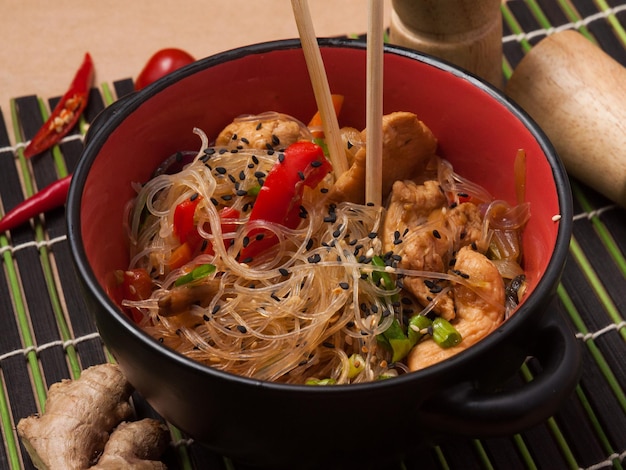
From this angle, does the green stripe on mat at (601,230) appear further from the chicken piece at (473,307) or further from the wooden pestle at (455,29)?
the chicken piece at (473,307)

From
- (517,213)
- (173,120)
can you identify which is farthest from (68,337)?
(517,213)

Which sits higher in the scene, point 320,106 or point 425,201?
point 320,106

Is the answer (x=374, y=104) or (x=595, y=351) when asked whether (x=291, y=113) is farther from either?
(x=595, y=351)

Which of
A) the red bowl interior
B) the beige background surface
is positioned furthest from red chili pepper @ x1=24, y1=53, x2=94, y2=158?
the red bowl interior

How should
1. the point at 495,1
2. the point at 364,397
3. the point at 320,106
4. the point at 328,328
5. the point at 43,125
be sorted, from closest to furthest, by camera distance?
the point at 364,397 → the point at 328,328 → the point at 320,106 → the point at 495,1 → the point at 43,125

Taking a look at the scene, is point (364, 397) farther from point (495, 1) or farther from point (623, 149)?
point (495, 1)

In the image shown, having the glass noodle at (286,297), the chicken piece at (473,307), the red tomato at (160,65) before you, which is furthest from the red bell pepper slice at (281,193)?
the red tomato at (160,65)

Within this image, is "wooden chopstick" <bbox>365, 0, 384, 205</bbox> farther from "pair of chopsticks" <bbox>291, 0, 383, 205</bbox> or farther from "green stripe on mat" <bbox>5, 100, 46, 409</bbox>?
"green stripe on mat" <bbox>5, 100, 46, 409</bbox>
